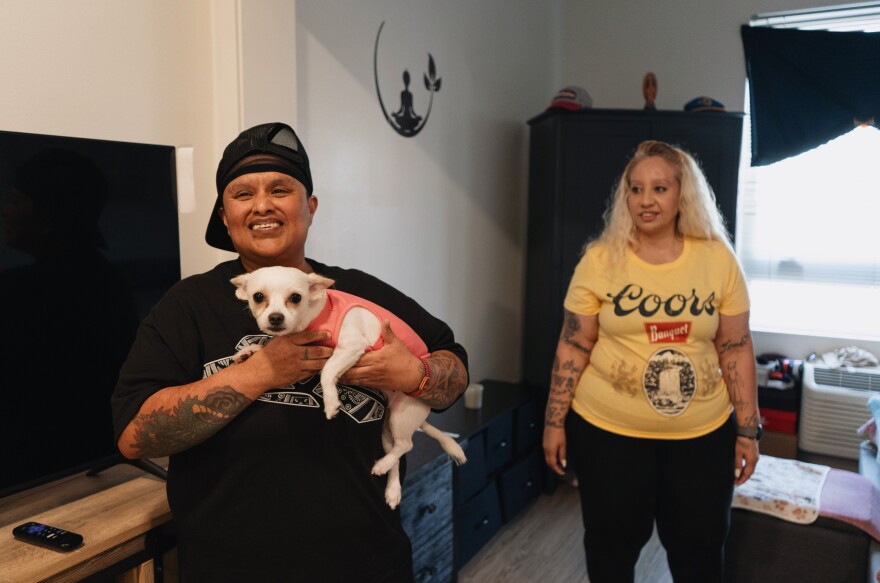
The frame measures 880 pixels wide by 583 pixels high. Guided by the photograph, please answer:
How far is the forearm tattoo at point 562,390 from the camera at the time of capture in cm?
188

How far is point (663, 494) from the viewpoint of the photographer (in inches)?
69.7

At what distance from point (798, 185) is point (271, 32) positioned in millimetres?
3156

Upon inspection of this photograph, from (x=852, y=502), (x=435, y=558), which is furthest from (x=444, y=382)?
(x=852, y=502)

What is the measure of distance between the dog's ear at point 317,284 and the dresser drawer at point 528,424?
210cm

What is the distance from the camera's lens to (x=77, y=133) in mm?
1492

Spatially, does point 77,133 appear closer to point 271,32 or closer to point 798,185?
point 271,32

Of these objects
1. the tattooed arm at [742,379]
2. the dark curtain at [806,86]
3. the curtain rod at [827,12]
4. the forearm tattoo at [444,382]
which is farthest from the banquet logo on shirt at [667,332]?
the curtain rod at [827,12]

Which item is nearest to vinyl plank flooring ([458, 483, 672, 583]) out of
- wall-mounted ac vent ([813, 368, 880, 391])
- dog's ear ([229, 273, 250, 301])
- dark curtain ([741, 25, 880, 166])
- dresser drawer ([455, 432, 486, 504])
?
dresser drawer ([455, 432, 486, 504])

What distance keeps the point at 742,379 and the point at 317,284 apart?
1.26m

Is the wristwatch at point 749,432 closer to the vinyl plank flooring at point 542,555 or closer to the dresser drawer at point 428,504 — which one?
the dresser drawer at point 428,504

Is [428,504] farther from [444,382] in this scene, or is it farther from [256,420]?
[256,420]

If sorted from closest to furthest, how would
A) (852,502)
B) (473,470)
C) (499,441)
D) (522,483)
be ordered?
(852,502), (473,470), (499,441), (522,483)

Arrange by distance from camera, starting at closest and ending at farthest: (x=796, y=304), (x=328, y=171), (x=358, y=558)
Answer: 1. (x=358, y=558)
2. (x=328, y=171)
3. (x=796, y=304)

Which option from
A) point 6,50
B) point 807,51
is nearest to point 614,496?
point 6,50
